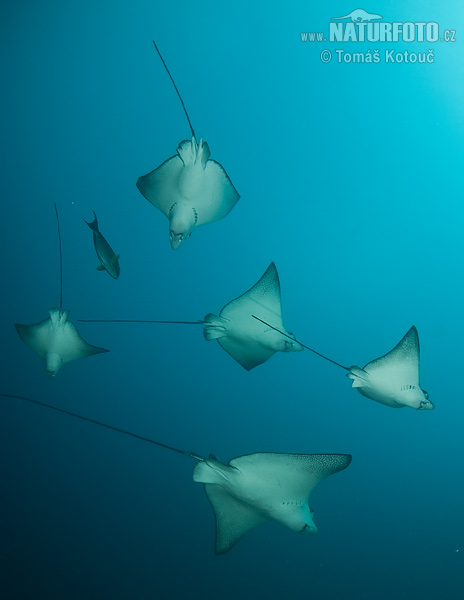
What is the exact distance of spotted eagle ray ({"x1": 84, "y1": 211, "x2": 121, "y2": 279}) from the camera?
67.2 inches

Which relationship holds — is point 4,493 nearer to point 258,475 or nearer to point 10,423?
point 10,423

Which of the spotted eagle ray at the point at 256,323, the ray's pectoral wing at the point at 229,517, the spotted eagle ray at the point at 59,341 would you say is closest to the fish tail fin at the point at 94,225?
the spotted eagle ray at the point at 59,341

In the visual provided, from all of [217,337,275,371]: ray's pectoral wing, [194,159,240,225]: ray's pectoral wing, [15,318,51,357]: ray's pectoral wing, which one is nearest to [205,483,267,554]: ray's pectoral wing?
[217,337,275,371]: ray's pectoral wing

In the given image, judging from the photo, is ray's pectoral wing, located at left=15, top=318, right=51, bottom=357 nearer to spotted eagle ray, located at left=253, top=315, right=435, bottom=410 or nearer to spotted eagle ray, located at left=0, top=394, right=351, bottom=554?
spotted eagle ray, located at left=0, top=394, right=351, bottom=554

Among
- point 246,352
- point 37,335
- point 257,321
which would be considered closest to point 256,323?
point 257,321

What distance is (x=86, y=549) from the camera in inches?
75.9

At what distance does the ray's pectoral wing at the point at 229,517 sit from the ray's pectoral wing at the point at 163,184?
2.86 ft

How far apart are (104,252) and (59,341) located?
325 millimetres

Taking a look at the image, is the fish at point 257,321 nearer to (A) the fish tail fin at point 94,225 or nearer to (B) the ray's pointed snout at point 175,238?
(B) the ray's pointed snout at point 175,238

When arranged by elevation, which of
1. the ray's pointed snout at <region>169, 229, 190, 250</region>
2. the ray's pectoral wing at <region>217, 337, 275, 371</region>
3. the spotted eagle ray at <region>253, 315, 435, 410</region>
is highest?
the ray's pointed snout at <region>169, 229, 190, 250</region>

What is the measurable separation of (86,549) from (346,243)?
138 cm

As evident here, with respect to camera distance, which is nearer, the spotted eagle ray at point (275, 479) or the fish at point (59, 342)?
the spotted eagle ray at point (275, 479)

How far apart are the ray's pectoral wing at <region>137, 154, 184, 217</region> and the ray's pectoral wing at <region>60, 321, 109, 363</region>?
484 mm

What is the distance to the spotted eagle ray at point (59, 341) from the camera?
1.76m
